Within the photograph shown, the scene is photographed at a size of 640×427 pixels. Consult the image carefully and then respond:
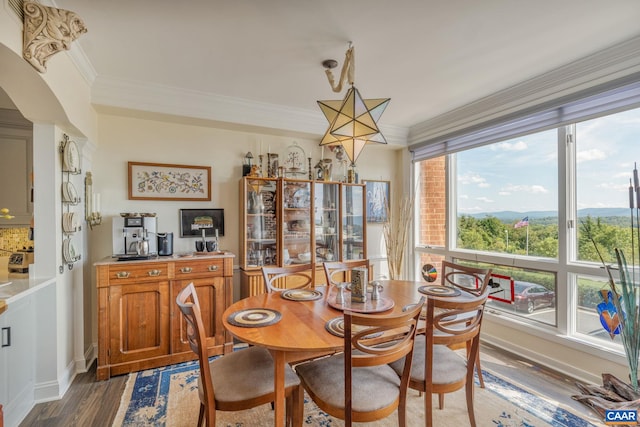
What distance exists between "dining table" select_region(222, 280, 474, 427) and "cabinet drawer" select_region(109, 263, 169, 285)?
3.59 feet

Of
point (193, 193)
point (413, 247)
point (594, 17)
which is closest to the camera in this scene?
point (594, 17)

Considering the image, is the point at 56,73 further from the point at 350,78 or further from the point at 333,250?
the point at 333,250

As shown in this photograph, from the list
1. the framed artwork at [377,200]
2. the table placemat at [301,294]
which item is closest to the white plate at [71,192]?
the table placemat at [301,294]

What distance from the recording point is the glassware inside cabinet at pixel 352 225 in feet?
12.8

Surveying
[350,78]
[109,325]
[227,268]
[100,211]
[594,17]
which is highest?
[594,17]

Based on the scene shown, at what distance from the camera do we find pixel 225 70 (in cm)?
249

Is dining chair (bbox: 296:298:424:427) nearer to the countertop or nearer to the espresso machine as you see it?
the countertop

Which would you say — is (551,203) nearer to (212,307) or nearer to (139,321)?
(212,307)

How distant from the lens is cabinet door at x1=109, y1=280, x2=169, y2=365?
248cm

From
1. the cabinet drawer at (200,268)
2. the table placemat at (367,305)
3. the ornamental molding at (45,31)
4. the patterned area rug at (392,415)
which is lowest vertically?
the patterned area rug at (392,415)

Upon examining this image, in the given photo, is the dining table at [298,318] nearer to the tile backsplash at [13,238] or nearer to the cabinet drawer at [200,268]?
the cabinet drawer at [200,268]

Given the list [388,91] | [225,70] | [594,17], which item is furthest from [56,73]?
[594,17]

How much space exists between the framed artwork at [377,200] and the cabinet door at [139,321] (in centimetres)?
269

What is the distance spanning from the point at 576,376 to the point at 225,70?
12.5 ft
